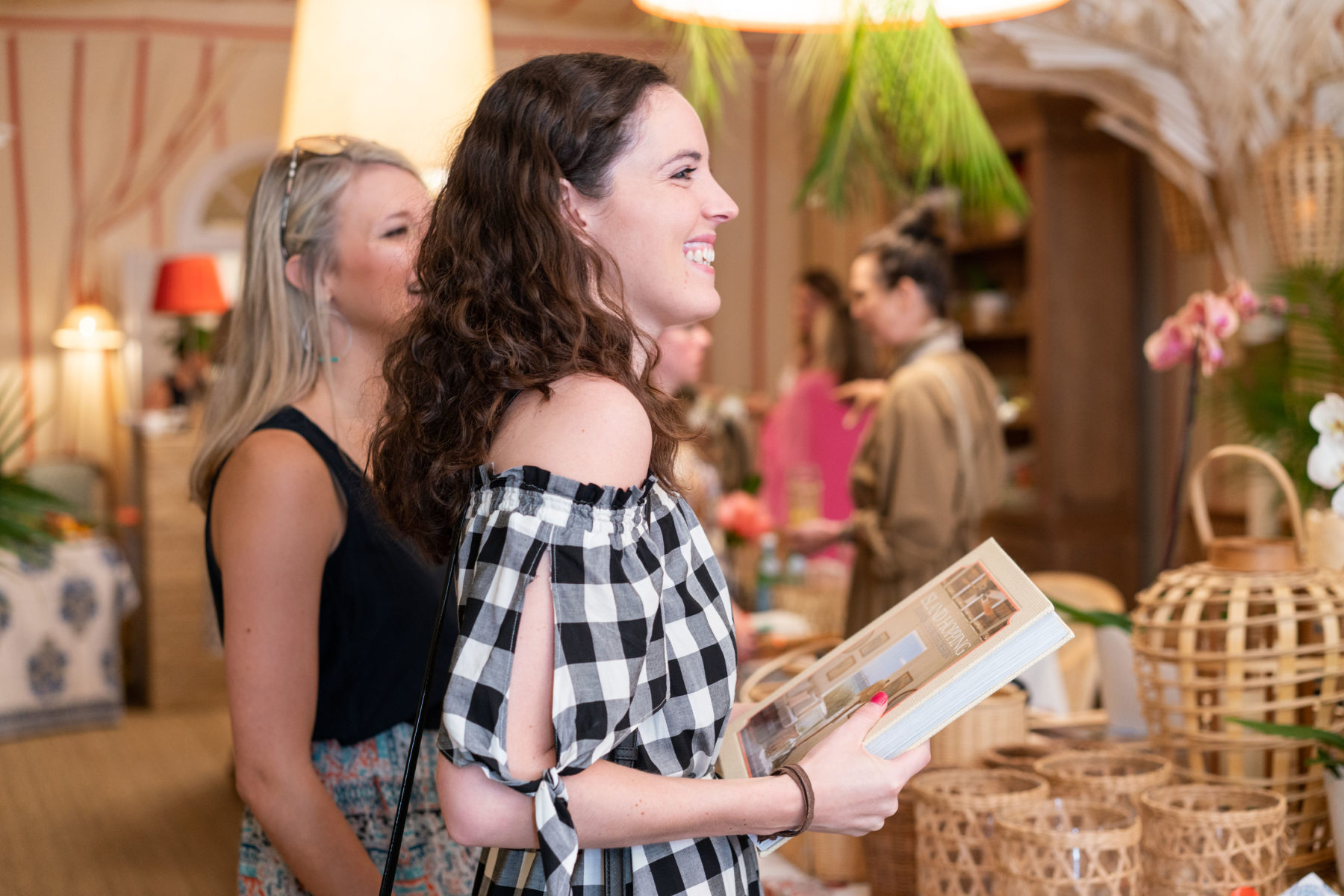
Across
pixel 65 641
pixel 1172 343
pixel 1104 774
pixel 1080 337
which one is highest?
pixel 1080 337

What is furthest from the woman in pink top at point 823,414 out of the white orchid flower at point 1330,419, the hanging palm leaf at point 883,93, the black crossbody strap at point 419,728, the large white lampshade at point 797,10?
the black crossbody strap at point 419,728

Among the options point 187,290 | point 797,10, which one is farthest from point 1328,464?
point 187,290

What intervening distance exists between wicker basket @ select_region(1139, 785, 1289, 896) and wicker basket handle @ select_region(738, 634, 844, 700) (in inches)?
16.6

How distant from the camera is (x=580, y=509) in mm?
869

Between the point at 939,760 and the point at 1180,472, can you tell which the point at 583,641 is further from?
the point at 1180,472

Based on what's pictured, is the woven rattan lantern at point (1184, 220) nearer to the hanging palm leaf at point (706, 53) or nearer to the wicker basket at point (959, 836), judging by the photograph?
the hanging palm leaf at point (706, 53)

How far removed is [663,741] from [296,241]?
79cm

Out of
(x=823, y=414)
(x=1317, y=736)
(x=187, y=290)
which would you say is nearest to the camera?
(x=1317, y=736)

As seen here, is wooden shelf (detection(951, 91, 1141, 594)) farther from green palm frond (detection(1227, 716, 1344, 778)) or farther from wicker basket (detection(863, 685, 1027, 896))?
green palm frond (detection(1227, 716, 1344, 778))

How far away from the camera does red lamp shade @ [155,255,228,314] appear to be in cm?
614

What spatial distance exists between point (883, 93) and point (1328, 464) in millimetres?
1053

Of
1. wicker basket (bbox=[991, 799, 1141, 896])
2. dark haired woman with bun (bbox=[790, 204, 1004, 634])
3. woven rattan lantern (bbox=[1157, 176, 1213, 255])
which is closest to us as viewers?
wicker basket (bbox=[991, 799, 1141, 896])

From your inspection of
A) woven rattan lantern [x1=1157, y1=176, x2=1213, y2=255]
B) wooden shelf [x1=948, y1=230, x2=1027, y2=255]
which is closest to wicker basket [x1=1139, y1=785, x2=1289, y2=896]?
woven rattan lantern [x1=1157, y1=176, x2=1213, y2=255]

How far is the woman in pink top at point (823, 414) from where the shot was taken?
4.23 meters
